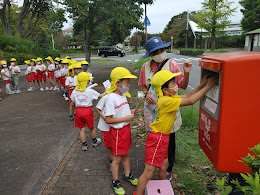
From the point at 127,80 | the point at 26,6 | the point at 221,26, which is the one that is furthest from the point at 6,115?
the point at 221,26

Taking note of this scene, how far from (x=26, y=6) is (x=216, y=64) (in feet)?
72.0

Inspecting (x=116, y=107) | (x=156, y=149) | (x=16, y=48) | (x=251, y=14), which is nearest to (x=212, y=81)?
(x=156, y=149)

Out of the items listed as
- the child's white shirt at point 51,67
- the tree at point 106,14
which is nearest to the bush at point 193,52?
the tree at point 106,14

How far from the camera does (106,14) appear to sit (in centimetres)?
905

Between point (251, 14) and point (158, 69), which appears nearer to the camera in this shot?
point (158, 69)

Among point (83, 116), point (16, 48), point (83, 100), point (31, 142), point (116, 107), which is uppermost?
point (16, 48)

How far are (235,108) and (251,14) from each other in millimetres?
42677

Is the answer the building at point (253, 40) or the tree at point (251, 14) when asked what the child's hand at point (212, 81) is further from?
the tree at point (251, 14)

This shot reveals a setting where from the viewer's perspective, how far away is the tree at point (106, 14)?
28.4ft

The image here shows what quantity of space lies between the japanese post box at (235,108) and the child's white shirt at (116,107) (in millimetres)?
1096

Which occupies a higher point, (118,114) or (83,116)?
(118,114)

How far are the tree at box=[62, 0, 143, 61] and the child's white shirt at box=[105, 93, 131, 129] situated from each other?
6.88 meters

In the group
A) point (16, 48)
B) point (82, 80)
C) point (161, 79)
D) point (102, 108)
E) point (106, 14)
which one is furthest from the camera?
point (16, 48)

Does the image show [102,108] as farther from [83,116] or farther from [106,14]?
[106,14]
